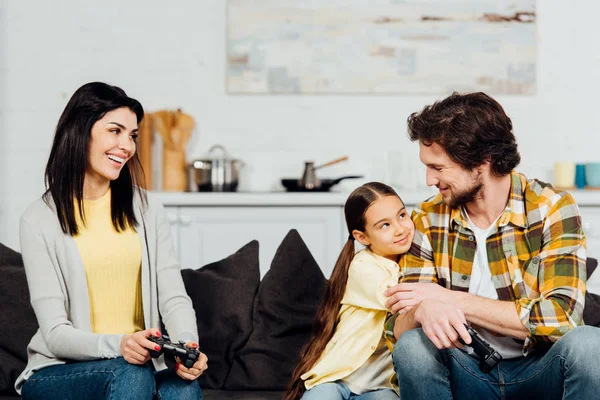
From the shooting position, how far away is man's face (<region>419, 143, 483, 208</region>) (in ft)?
6.93

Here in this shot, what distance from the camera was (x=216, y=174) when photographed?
4102mm

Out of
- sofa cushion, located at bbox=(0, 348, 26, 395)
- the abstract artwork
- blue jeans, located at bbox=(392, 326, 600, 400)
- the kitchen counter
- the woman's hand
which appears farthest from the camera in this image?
the abstract artwork

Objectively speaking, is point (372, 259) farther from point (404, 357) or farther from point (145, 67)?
point (145, 67)

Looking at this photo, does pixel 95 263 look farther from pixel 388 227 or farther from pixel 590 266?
pixel 590 266

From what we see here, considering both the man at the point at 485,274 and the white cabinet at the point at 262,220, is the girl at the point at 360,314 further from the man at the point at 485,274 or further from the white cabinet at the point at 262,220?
the white cabinet at the point at 262,220

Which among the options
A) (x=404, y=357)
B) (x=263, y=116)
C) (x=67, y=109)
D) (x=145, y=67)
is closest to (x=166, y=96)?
(x=145, y=67)

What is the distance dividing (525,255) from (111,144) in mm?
1166

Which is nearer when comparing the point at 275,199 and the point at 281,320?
the point at 281,320

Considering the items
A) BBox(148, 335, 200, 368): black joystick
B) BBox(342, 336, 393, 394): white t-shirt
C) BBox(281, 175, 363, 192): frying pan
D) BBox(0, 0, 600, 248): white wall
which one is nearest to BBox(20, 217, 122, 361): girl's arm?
BBox(148, 335, 200, 368): black joystick

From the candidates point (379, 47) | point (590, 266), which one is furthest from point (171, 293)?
point (379, 47)

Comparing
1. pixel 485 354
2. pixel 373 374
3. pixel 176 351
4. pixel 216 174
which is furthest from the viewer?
pixel 216 174

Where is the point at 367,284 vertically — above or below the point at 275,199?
below

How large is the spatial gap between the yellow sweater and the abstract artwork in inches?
90.2

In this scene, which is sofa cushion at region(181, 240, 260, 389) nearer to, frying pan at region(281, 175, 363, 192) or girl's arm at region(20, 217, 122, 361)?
girl's arm at region(20, 217, 122, 361)
